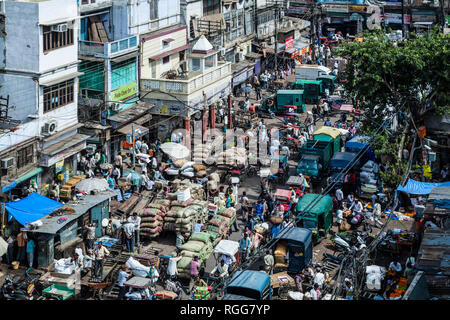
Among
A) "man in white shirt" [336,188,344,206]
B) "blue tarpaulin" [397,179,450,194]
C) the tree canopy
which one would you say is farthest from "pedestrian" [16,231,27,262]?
the tree canopy

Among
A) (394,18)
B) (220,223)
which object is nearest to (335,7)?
(394,18)

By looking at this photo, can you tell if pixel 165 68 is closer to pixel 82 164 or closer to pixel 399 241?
pixel 82 164

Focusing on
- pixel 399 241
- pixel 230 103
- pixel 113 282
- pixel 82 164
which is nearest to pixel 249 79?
pixel 230 103

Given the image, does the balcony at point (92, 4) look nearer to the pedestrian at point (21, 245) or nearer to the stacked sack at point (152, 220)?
the stacked sack at point (152, 220)

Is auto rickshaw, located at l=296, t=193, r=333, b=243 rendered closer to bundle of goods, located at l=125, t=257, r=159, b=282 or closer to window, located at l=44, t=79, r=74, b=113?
bundle of goods, located at l=125, t=257, r=159, b=282

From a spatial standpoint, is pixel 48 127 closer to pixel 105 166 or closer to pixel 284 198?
pixel 105 166
